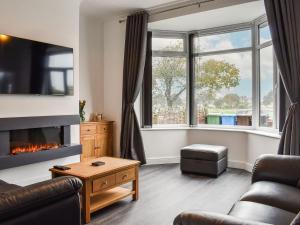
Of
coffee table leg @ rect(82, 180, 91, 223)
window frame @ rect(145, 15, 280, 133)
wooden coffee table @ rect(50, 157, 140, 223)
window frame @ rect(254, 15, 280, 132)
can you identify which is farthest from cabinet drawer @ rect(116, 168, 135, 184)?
window frame @ rect(254, 15, 280, 132)

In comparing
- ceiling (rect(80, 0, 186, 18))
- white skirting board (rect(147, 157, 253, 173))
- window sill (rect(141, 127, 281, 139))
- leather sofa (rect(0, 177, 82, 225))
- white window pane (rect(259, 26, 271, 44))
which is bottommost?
white skirting board (rect(147, 157, 253, 173))

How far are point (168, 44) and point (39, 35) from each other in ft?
8.33

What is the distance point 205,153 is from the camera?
4.16 metres

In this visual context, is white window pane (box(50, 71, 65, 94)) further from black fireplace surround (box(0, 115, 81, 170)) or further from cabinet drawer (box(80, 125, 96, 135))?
cabinet drawer (box(80, 125, 96, 135))

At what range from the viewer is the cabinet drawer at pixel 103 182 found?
2635 millimetres

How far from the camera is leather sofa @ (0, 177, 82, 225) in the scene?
142 cm

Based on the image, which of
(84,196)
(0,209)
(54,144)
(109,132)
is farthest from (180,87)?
(0,209)

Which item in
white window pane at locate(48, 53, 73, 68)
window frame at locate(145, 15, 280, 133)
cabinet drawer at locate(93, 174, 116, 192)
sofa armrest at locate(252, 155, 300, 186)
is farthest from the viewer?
window frame at locate(145, 15, 280, 133)

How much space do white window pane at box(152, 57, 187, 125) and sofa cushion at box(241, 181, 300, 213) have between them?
3189 mm

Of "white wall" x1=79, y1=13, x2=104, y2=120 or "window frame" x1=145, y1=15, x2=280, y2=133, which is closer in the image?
"window frame" x1=145, y1=15, x2=280, y2=133

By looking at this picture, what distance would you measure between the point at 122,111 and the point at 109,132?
0.50 m

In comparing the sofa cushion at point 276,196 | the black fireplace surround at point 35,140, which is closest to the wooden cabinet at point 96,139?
the black fireplace surround at point 35,140

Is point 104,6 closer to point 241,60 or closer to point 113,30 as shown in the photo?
point 113,30

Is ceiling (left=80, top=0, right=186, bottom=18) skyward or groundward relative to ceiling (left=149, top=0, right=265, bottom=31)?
skyward
